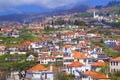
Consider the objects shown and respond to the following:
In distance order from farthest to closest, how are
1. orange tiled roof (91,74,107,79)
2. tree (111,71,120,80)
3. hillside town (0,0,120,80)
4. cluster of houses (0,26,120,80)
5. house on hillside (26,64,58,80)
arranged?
house on hillside (26,64,58,80) < cluster of houses (0,26,120,80) < hillside town (0,0,120,80) < orange tiled roof (91,74,107,79) < tree (111,71,120,80)

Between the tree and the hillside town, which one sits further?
the hillside town


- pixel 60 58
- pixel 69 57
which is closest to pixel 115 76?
pixel 69 57

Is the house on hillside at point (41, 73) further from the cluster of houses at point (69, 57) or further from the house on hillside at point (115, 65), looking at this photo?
the house on hillside at point (115, 65)

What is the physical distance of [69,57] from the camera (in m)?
51.6

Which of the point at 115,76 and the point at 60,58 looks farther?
the point at 60,58

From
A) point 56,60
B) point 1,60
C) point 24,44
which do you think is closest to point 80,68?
point 56,60

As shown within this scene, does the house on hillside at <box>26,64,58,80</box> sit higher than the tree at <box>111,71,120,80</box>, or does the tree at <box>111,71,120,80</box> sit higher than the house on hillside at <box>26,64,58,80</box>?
the tree at <box>111,71,120,80</box>

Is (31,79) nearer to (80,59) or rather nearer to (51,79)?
(51,79)

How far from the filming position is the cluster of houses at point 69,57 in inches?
1463

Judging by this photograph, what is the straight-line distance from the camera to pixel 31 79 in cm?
3897

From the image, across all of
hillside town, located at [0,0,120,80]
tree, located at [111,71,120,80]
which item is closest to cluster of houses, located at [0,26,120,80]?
hillside town, located at [0,0,120,80]

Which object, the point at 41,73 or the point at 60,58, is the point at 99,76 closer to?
the point at 41,73

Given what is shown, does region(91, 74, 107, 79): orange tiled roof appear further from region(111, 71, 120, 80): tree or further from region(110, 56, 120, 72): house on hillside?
region(110, 56, 120, 72): house on hillside

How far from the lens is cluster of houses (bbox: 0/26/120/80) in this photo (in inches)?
1463
